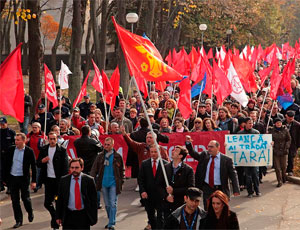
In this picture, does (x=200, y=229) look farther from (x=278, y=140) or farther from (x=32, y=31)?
(x=32, y=31)

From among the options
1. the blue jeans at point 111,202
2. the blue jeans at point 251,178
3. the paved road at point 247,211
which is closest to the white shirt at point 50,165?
the paved road at point 247,211

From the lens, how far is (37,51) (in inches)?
819

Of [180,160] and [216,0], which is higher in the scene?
[216,0]

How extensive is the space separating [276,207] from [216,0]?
30255 millimetres

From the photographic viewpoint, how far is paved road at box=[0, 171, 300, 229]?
1111cm

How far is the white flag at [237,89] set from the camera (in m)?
15.8

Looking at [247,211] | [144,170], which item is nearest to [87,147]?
[144,170]

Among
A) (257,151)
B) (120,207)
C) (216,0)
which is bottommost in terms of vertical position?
(120,207)

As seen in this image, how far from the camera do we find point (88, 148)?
12.0m

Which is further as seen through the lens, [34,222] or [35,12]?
[35,12]

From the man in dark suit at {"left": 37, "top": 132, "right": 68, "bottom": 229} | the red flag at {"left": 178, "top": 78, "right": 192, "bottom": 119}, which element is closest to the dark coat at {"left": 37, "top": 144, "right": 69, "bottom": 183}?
the man in dark suit at {"left": 37, "top": 132, "right": 68, "bottom": 229}

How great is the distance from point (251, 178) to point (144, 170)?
398 cm

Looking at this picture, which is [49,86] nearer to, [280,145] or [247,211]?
[280,145]

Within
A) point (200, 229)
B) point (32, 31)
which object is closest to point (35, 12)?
point (32, 31)
